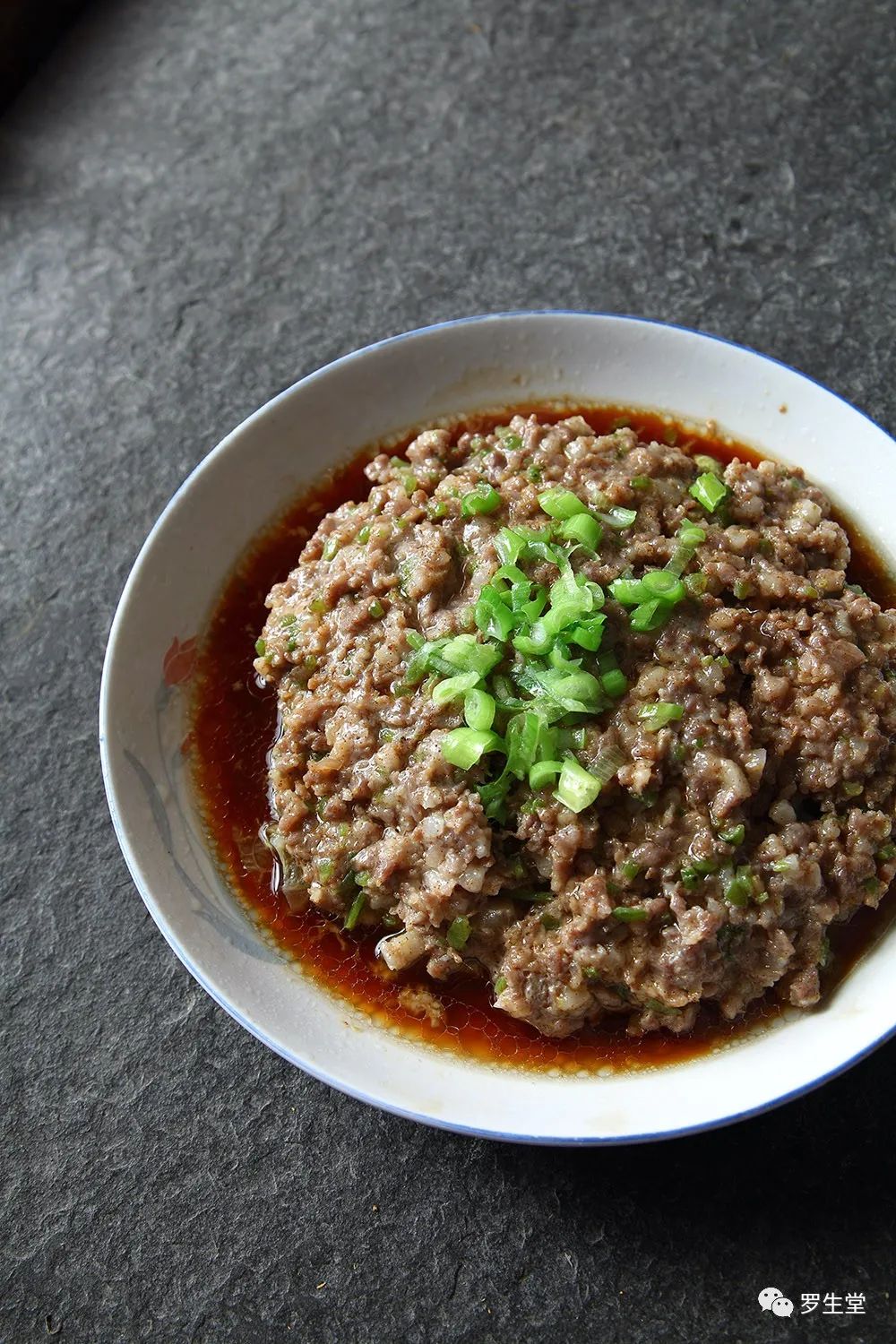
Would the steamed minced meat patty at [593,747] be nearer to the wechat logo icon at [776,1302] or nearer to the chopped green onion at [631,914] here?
the chopped green onion at [631,914]

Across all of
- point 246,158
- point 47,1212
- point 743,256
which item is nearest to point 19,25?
point 246,158

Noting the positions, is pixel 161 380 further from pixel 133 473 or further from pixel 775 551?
pixel 775 551

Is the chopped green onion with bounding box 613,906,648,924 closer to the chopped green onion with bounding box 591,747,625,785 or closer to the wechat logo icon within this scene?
the chopped green onion with bounding box 591,747,625,785

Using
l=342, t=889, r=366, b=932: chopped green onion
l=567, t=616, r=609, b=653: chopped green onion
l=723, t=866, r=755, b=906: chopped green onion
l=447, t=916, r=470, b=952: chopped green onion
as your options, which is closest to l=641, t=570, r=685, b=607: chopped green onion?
l=567, t=616, r=609, b=653: chopped green onion

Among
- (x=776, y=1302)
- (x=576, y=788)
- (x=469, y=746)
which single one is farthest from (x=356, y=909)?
(x=776, y=1302)

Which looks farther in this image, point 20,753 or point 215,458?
point 20,753

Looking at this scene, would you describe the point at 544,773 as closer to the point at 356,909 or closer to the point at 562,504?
the point at 356,909
